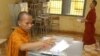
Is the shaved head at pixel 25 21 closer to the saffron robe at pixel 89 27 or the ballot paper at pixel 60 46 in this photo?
the ballot paper at pixel 60 46

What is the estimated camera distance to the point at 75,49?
1.12 meters

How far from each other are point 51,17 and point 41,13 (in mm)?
384

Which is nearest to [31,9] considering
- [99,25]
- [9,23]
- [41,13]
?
[41,13]

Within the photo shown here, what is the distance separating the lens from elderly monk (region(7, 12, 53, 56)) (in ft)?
3.57

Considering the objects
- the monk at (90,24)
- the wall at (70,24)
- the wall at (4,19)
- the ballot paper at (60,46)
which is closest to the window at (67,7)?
the wall at (70,24)

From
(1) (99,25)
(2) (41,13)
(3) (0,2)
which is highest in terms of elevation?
(3) (0,2)

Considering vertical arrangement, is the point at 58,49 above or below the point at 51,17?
above

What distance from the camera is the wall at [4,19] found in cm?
479

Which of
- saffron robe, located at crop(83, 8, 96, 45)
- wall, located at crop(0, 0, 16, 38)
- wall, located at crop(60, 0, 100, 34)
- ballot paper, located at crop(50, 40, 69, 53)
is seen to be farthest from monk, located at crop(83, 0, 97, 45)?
ballot paper, located at crop(50, 40, 69, 53)

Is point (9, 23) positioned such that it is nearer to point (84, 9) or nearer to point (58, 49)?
point (84, 9)

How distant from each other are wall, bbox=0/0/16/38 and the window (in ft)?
4.90

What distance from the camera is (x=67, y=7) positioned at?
19.7ft

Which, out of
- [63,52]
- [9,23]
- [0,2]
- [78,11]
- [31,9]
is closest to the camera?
[63,52]

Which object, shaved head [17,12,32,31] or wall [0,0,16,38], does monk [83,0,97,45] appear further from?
shaved head [17,12,32,31]
